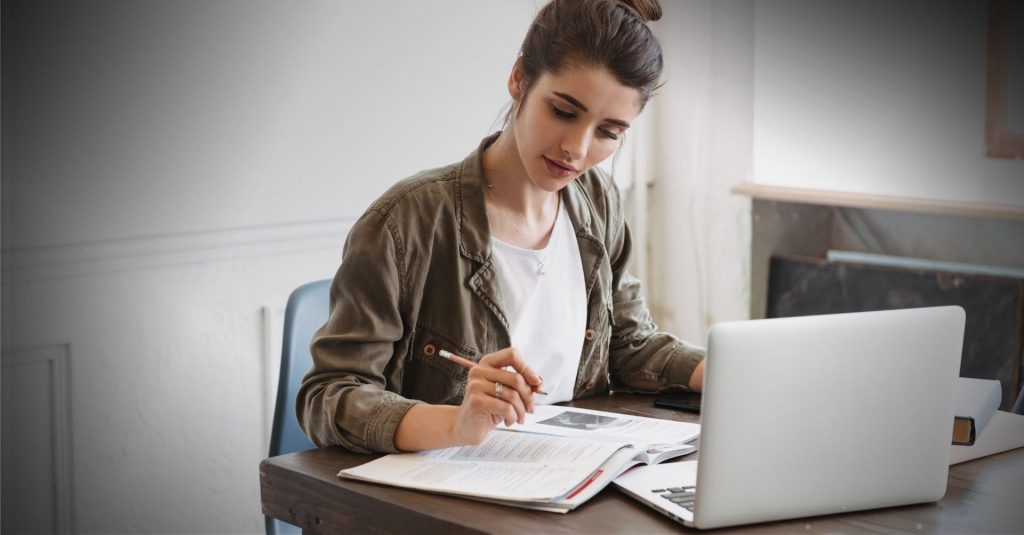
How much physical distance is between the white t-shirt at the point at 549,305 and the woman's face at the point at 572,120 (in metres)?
0.16

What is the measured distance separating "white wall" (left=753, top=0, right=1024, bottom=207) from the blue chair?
1832mm

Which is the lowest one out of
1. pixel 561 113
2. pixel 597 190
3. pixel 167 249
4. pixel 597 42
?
pixel 167 249

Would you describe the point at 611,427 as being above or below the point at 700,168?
below

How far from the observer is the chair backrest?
175cm

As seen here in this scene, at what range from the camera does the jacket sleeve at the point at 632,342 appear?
5.70 ft

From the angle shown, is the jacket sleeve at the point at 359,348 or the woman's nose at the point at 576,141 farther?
the woman's nose at the point at 576,141

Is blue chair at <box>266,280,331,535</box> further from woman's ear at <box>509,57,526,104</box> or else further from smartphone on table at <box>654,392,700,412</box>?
smartphone on table at <box>654,392,700,412</box>

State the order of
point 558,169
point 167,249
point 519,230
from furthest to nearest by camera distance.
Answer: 1. point 167,249
2. point 519,230
3. point 558,169

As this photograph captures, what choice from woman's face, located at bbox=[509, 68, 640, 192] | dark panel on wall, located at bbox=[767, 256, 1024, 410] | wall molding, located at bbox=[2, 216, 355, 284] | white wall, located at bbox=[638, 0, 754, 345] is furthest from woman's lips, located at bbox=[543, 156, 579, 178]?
white wall, located at bbox=[638, 0, 754, 345]

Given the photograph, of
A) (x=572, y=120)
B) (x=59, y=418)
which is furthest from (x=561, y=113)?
(x=59, y=418)

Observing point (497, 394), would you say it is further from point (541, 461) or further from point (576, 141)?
point (576, 141)

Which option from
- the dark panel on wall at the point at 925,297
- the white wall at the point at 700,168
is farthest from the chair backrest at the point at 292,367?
the white wall at the point at 700,168

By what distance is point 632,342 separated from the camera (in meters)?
1.83

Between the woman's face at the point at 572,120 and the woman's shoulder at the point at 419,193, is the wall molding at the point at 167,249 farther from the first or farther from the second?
the woman's face at the point at 572,120
